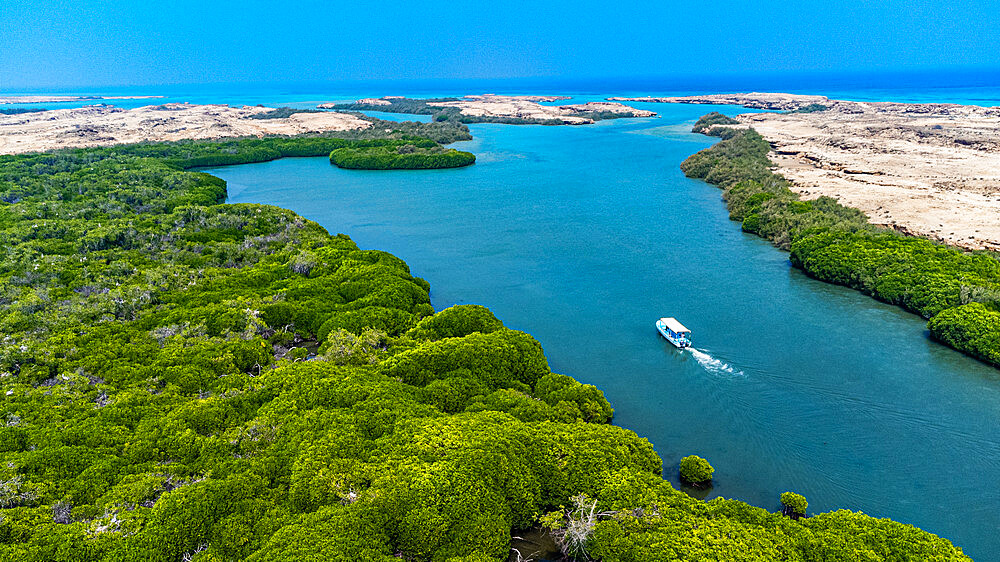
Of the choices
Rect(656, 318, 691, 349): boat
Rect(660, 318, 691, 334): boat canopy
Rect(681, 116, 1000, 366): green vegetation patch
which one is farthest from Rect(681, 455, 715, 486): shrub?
Rect(681, 116, 1000, 366): green vegetation patch

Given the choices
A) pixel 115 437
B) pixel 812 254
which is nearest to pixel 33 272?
pixel 115 437

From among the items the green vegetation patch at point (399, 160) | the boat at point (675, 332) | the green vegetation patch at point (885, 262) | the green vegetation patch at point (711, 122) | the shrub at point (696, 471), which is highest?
the green vegetation patch at point (711, 122)

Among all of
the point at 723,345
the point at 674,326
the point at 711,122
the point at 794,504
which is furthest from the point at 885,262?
the point at 711,122

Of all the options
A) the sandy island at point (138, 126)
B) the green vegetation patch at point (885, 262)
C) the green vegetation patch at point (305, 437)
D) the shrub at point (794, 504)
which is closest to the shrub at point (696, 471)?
the green vegetation patch at point (305, 437)

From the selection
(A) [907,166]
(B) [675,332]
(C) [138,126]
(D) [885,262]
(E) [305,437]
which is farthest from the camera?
(C) [138,126]

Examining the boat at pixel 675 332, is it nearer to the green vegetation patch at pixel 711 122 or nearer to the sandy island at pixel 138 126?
the green vegetation patch at pixel 711 122

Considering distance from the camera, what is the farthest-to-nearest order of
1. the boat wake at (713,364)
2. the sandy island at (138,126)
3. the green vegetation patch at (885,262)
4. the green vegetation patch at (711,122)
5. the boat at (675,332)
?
the green vegetation patch at (711,122), the sandy island at (138,126), the boat at (675,332), the green vegetation patch at (885,262), the boat wake at (713,364)

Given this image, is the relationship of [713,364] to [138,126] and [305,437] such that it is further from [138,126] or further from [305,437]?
[138,126]

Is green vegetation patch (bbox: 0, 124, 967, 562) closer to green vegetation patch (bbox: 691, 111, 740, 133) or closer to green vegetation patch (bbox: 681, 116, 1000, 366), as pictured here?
green vegetation patch (bbox: 681, 116, 1000, 366)
